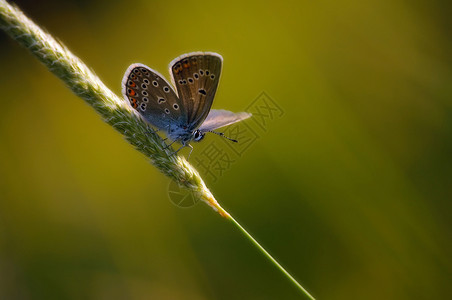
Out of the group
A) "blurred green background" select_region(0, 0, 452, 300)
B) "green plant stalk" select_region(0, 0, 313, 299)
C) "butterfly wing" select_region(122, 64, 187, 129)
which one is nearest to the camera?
"green plant stalk" select_region(0, 0, 313, 299)

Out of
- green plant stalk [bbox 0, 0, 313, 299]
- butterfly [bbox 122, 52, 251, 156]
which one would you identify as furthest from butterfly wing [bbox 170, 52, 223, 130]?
green plant stalk [bbox 0, 0, 313, 299]

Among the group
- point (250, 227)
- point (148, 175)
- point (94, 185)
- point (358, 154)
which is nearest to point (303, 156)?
point (358, 154)

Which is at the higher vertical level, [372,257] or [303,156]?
[303,156]

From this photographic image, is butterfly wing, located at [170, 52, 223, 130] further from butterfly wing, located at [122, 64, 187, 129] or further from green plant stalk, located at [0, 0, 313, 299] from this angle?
green plant stalk, located at [0, 0, 313, 299]

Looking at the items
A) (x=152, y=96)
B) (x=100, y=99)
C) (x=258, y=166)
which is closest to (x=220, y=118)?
(x=152, y=96)

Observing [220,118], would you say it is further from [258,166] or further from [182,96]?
[258,166]

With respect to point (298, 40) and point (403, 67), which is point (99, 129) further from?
point (403, 67)

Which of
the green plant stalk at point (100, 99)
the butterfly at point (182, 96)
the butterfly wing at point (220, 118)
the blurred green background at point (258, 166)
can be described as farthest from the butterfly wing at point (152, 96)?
the blurred green background at point (258, 166)
